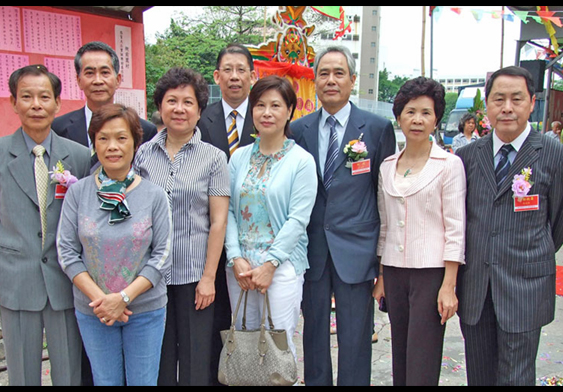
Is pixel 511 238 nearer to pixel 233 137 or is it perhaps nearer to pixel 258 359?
pixel 258 359

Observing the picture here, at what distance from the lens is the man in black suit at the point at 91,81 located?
2.73 metres

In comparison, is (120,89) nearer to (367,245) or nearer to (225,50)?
(225,50)

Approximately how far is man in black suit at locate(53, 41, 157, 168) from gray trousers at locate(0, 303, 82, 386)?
1043 mm

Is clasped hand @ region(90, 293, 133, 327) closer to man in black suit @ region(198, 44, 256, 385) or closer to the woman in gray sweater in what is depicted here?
the woman in gray sweater

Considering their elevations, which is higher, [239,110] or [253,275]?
[239,110]

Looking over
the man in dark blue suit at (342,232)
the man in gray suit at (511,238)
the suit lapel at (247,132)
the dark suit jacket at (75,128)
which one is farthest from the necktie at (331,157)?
the dark suit jacket at (75,128)

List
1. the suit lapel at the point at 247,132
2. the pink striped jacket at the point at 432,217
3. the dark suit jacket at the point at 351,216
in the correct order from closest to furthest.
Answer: the pink striped jacket at the point at 432,217, the dark suit jacket at the point at 351,216, the suit lapel at the point at 247,132

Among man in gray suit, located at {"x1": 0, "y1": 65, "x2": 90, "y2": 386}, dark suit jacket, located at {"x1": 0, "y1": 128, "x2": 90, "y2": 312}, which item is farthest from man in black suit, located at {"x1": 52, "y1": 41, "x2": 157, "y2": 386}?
dark suit jacket, located at {"x1": 0, "y1": 128, "x2": 90, "y2": 312}

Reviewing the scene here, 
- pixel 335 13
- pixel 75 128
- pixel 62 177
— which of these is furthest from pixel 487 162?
pixel 335 13

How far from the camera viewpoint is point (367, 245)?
8.59ft

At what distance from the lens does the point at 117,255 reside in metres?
2.06

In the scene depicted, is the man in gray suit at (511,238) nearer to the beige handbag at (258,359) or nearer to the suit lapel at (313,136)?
the suit lapel at (313,136)

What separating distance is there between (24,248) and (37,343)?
0.50 m
